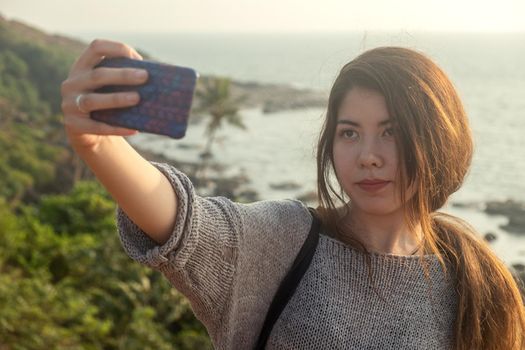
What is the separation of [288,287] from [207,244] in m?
0.28

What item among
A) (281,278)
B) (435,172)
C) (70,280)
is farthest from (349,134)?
(70,280)

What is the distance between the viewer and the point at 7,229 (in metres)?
11.2

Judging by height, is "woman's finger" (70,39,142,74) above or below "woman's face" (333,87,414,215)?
above

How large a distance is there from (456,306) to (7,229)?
10.6 meters

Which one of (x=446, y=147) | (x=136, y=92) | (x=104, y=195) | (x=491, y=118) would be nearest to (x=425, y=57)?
(x=446, y=147)

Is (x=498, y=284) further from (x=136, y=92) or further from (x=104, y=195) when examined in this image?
(x=104, y=195)

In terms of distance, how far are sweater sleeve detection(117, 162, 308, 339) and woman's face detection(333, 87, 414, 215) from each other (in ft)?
0.66

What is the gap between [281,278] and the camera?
1557mm

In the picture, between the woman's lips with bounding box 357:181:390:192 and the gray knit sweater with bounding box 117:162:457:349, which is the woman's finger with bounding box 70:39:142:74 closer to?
the gray knit sweater with bounding box 117:162:457:349

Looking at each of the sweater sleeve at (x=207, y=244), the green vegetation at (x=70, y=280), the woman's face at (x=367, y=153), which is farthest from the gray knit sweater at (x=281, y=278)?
the green vegetation at (x=70, y=280)

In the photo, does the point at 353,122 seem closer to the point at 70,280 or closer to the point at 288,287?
the point at 288,287

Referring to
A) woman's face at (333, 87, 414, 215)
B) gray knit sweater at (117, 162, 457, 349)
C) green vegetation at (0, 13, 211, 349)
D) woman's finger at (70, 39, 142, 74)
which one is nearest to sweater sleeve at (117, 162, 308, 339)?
gray knit sweater at (117, 162, 457, 349)

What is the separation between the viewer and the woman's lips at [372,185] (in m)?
1.63

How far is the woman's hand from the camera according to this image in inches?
41.3
